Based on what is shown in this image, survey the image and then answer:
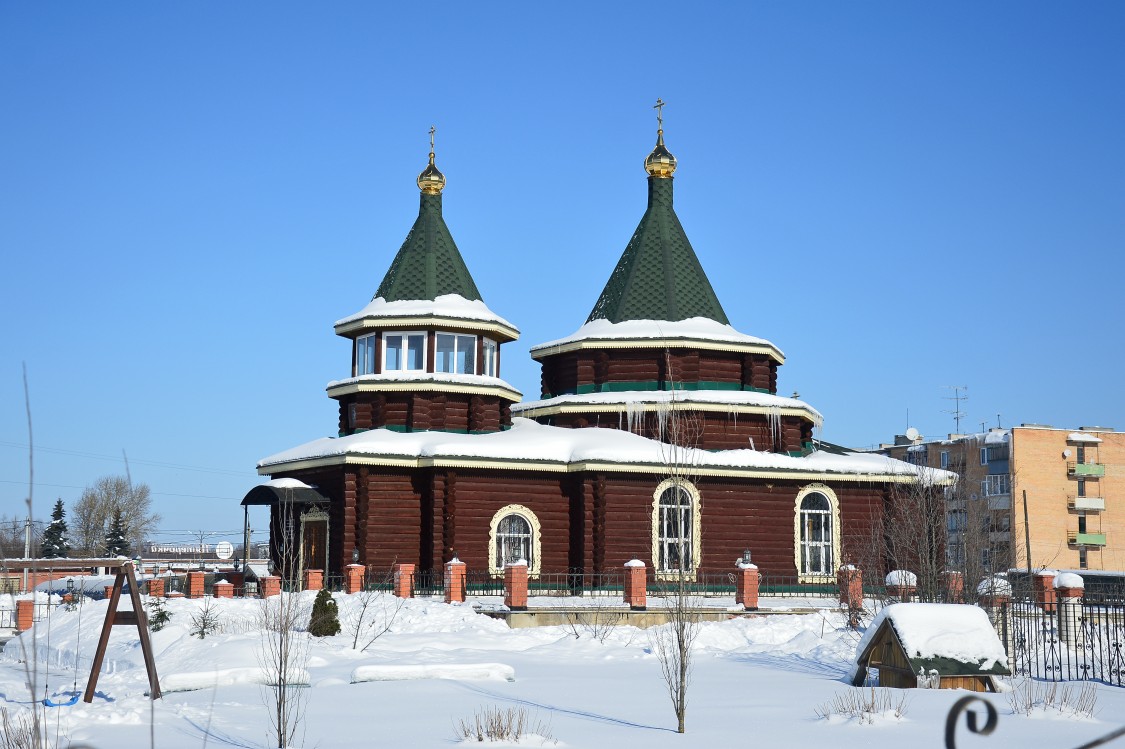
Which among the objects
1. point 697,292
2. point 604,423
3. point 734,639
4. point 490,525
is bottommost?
point 734,639

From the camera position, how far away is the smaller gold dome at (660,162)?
3281 centimetres

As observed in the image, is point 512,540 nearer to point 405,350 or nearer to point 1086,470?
point 405,350

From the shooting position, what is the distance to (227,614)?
2245 centimetres

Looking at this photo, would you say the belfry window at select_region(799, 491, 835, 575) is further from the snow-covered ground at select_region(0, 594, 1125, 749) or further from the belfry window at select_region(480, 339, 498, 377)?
the belfry window at select_region(480, 339, 498, 377)

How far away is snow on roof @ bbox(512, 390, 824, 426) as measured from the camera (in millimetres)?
28500

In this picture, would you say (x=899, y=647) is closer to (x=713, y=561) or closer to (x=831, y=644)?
(x=831, y=644)

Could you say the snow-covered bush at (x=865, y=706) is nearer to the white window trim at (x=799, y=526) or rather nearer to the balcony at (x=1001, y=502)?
the white window trim at (x=799, y=526)

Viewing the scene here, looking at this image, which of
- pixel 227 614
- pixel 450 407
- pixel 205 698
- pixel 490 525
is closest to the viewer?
pixel 205 698

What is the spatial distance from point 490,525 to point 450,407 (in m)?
→ 3.24

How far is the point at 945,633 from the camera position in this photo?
13398mm

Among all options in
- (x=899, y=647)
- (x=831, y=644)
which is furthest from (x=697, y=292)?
(x=899, y=647)

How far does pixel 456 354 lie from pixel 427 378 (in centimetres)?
121

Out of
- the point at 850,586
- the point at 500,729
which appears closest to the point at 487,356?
the point at 850,586

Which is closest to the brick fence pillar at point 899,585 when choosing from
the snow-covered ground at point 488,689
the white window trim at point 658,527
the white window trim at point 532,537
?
the snow-covered ground at point 488,689
